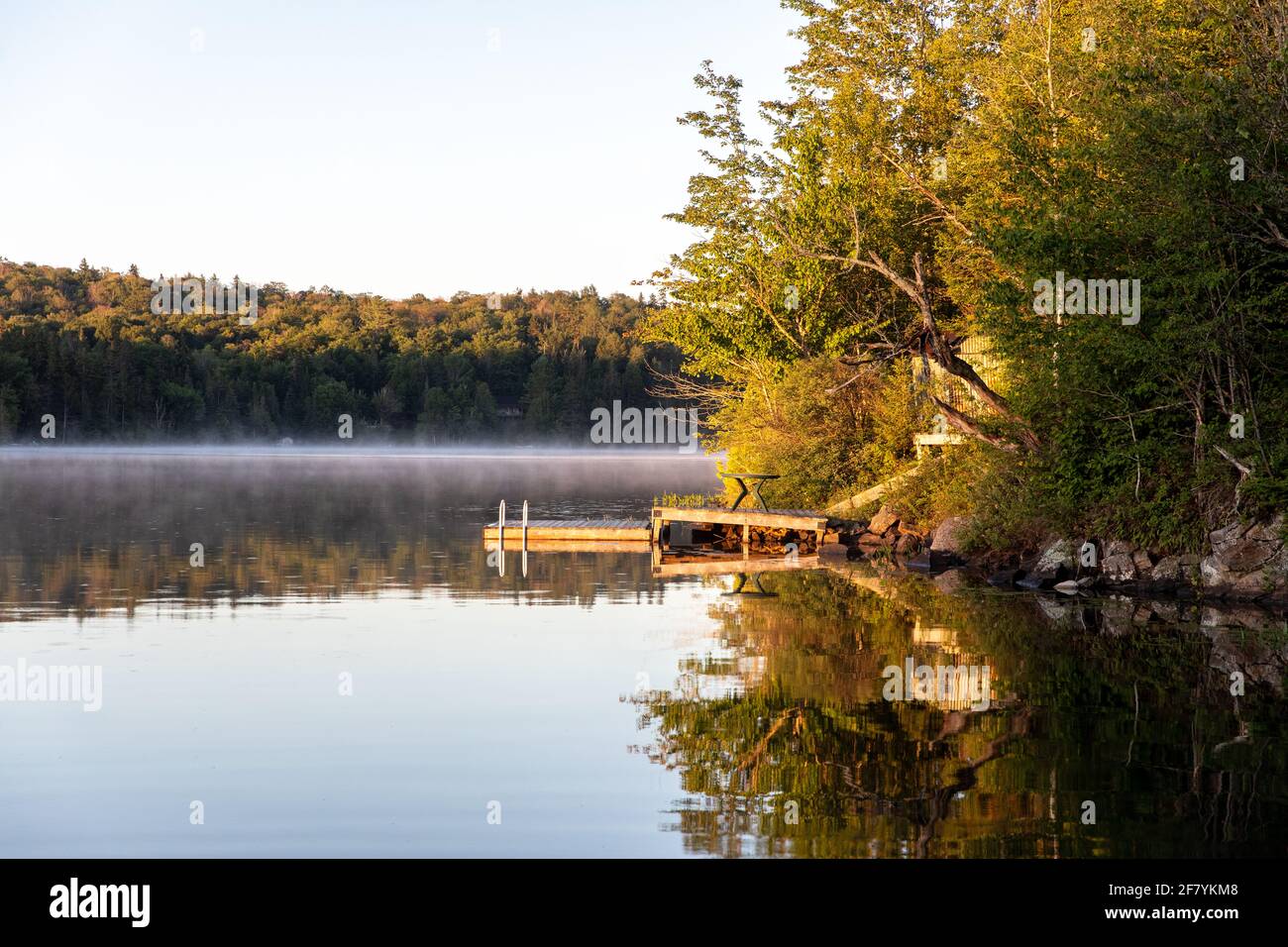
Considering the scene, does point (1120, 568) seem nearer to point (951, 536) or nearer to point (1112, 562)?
point (1112, 562)

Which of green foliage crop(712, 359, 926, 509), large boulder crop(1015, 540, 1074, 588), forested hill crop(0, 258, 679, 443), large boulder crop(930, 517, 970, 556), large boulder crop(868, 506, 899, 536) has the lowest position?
large boulder crop(1015, 540, 1074, 588)

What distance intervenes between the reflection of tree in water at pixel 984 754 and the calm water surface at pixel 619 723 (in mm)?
37

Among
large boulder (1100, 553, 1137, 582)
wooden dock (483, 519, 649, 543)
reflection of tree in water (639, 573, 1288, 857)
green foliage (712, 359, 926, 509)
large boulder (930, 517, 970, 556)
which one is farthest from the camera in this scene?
green foliage (712, 359, 926, 509)

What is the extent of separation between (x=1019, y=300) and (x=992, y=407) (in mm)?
4707

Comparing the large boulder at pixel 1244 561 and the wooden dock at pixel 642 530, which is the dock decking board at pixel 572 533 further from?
the large boulder at pixel 1244 561

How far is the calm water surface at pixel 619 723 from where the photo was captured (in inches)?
358

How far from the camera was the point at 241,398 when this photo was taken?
13188 centimetres

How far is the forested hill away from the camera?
122062mm

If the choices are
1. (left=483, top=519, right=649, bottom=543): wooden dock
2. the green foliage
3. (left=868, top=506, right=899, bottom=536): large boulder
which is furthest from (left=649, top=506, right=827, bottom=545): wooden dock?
the green foliage

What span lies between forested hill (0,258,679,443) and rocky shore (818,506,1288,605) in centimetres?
9692

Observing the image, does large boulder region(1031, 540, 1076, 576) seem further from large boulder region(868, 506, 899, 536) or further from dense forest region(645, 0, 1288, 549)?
large boulder region(868, 506, 899, 536)

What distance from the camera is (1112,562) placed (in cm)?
2419
